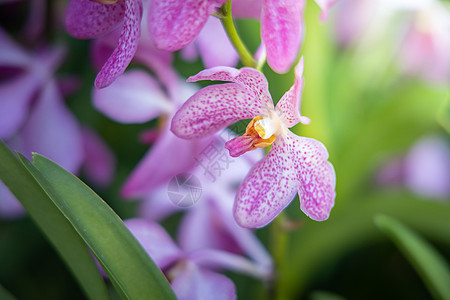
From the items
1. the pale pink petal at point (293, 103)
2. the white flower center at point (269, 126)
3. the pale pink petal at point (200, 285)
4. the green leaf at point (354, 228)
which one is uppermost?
the pale pink petal at point (293, 103)

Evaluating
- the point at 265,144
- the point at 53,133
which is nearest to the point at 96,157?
the point at 53,133

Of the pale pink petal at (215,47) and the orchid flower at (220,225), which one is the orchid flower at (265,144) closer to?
the pale pink petal at (215,47)

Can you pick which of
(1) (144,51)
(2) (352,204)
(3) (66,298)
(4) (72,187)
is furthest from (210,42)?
(3) (66,298)

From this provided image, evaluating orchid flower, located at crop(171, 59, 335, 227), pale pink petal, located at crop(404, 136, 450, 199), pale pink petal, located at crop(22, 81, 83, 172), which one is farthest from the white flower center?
pale pink petal, located at crop(404, 136, 450, 199)

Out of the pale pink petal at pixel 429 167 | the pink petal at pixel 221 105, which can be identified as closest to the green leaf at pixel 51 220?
the pink petal at pixel 221 105

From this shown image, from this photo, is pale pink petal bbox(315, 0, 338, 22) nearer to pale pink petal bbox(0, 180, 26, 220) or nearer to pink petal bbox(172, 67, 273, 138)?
pink petal bbox(172, 67, 273, 138)

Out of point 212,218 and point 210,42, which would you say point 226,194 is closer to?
point 212,218
